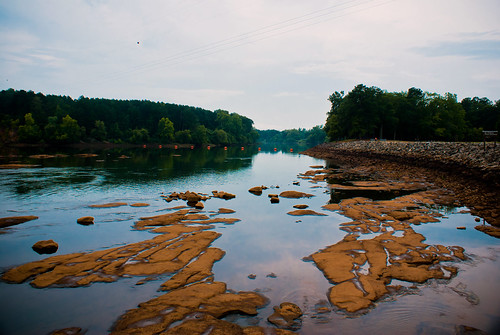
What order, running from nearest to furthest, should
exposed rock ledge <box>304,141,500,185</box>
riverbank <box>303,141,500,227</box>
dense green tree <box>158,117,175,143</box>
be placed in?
riverbank <box>303,141,500,227</box> → exposed rock ledge <box>304,141,500,185</box> → dense green tree <box>158,117,175,143</box>

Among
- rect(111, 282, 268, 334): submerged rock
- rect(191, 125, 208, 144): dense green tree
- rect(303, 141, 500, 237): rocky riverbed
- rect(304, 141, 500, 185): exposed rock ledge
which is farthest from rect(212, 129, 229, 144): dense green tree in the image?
rect(111, 282, 268, 334): submerged rock

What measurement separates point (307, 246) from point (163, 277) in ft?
27.1

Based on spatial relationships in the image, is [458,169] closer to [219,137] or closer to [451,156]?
[451,156]

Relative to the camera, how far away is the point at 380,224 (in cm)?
1952

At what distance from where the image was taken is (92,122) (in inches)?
5630

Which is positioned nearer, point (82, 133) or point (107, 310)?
point (107, 310)

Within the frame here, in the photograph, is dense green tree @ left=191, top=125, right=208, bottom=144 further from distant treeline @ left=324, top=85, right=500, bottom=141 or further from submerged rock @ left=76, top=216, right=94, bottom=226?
submerged rock @ left=76, top=216, right=94, bottom=226

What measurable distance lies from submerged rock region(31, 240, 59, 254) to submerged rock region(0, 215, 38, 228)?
5599 millimetres

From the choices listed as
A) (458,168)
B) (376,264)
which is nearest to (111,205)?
(376,264)

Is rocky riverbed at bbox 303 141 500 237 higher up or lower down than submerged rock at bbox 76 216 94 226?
higher up

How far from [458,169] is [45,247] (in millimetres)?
41900

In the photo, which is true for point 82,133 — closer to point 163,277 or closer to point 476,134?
point 163,277

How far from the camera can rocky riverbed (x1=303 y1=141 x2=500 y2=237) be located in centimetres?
2436

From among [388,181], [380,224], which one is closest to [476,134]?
[388,181]
